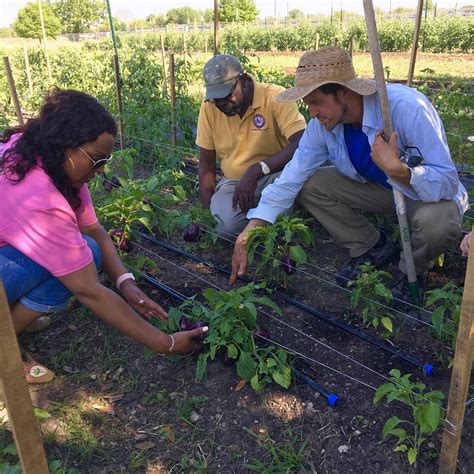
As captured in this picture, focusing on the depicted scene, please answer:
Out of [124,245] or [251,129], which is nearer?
[124,245]

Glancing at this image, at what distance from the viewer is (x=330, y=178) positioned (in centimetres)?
291

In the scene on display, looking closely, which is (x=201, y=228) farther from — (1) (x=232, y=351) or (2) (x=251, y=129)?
(1) (x=232, y=351)

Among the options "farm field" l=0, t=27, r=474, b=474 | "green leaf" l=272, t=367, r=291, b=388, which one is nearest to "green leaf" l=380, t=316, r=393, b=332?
"farm field" l=0, t=27, r=474, b=474

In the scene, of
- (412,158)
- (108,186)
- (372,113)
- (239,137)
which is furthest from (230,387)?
(108,186)

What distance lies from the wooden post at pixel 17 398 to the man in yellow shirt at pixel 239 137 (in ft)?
6.70

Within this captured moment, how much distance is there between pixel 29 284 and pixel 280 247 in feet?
4.04

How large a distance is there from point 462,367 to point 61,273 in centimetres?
135

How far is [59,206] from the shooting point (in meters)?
1.89

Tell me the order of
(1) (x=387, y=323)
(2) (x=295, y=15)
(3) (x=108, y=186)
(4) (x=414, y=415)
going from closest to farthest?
(4) (x=414, y=415)
(1) (x=387, y=323)
(3) (x=108, y=186)
(2) (x=295, y=15)

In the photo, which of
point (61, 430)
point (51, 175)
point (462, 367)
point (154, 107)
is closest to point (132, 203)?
point (51, 175)

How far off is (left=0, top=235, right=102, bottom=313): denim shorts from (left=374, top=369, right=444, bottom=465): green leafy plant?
1.36 m

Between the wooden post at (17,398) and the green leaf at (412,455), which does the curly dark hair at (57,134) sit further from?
the green leaf at (412,455)

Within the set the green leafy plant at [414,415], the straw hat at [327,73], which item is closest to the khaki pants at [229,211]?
the straw hat at [327,73]

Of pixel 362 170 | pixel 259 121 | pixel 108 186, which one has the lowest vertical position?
pixel 108 186
